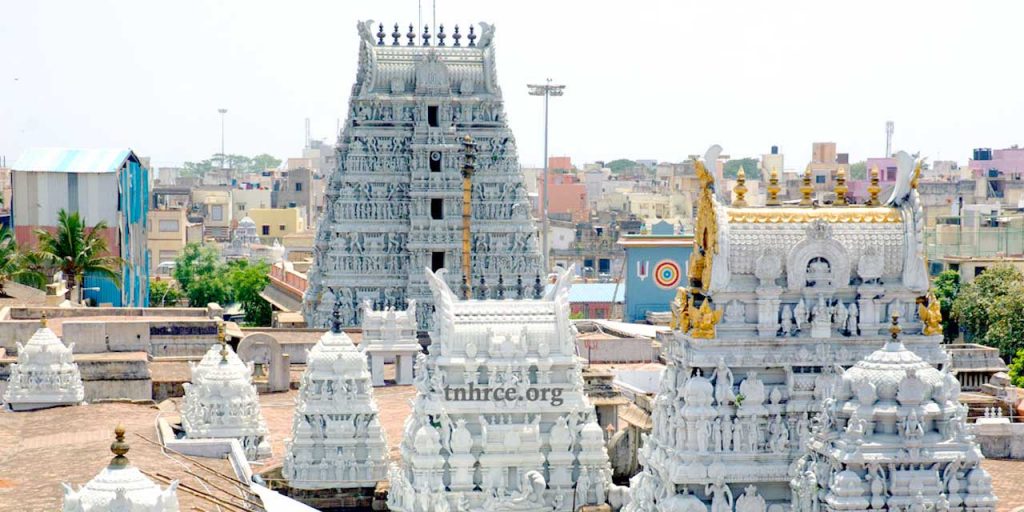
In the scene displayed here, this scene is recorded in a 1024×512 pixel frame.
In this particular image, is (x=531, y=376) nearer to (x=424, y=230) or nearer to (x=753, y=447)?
(x=753, y=447)

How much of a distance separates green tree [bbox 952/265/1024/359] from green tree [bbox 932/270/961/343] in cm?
56

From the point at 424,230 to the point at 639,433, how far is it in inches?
1504

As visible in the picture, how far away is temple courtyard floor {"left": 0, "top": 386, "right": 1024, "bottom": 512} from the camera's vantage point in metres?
45.9

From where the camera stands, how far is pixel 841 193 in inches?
1625

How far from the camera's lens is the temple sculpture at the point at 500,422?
1831 inches

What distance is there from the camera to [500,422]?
47156mm

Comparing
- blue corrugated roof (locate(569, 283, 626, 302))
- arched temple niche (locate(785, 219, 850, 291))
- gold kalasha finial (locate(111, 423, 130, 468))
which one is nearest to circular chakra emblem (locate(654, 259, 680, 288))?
blue corrugated roof (locate(569, 283, 626, 302))

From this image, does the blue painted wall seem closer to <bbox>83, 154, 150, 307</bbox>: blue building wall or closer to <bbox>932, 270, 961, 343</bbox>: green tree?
<bbox>932, 270, 961, 343</bbox>: green tree

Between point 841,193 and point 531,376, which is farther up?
point 841,193

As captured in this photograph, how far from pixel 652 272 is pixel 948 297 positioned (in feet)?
87.7

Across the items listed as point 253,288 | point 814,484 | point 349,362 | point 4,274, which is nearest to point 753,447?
point 814,484

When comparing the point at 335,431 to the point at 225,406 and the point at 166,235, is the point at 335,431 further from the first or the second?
the point at 166,235

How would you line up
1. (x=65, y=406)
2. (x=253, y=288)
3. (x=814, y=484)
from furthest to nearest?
1. (x=253, y=288)
2. (x=65, y=406)
3. (x=814, y=484)

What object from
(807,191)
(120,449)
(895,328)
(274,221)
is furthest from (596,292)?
(120,449)
